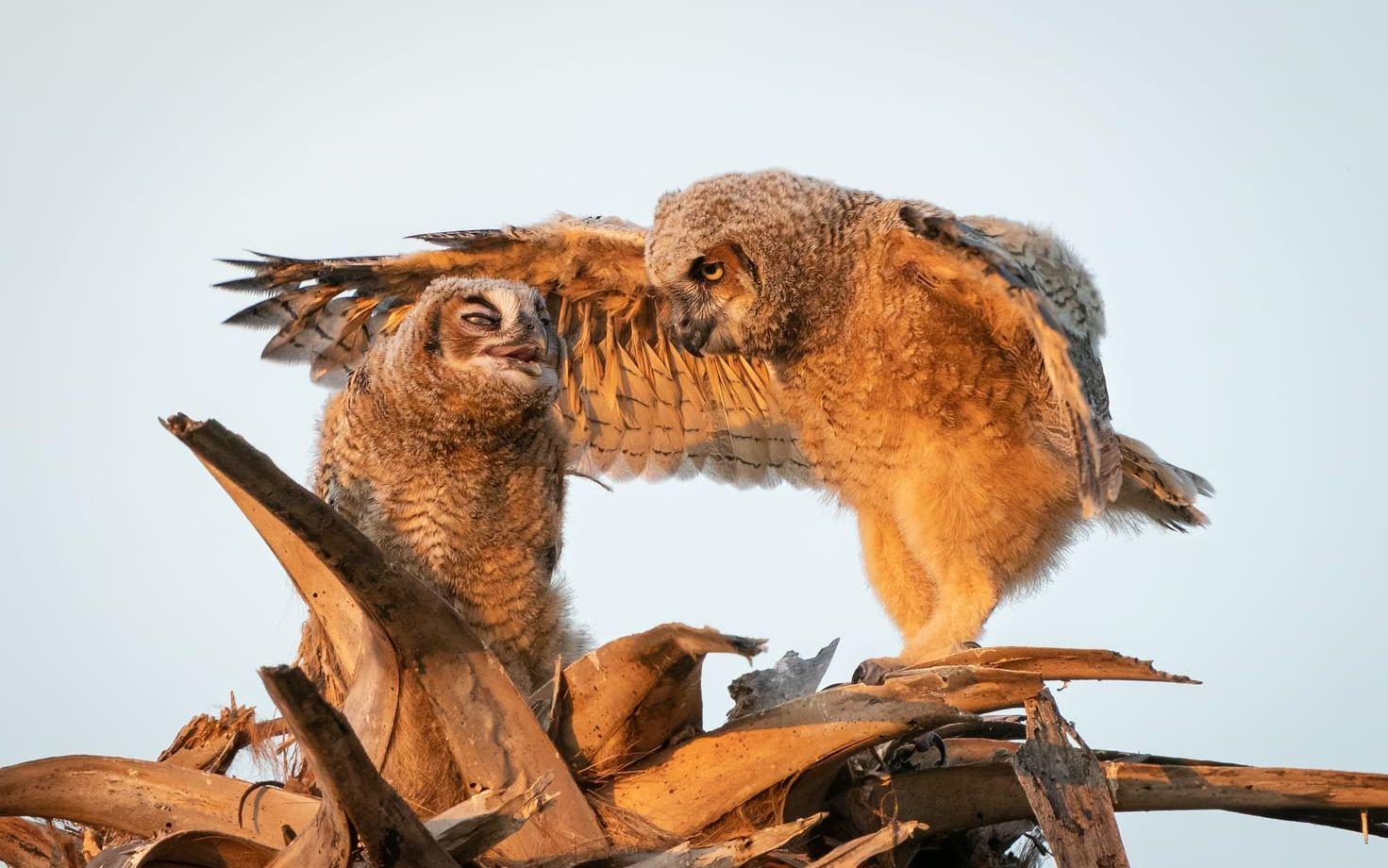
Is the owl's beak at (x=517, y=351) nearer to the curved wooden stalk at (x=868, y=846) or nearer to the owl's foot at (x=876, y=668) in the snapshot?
the owl's foot at (x=876, y=668)

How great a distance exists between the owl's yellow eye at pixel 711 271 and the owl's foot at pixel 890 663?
1.86 meters

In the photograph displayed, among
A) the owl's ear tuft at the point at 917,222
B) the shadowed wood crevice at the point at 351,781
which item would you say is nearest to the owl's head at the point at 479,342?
the owl's ear tuft at the point at 917,222

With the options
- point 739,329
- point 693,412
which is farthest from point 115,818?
point 693,412

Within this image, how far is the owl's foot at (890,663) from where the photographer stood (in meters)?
5.24

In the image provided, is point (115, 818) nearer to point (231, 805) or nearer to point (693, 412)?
point (231, 805)

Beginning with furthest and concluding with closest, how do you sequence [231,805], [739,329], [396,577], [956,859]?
[739,329], [956,859], [231,805], [396,577]

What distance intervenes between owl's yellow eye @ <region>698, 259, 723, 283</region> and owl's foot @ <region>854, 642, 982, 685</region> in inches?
73.0

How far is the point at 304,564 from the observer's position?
12.3ft

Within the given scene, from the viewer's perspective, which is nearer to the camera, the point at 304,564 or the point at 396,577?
the point at 396,577

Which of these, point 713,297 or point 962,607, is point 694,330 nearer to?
point 713,297

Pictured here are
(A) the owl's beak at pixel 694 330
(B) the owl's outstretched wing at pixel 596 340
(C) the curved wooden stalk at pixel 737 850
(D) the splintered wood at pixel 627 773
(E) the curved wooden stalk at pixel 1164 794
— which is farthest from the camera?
(B) the owl's outstretched wing at pixel 596 340

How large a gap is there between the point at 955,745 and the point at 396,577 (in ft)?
6.40

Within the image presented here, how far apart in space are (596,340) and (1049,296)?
2397 mm

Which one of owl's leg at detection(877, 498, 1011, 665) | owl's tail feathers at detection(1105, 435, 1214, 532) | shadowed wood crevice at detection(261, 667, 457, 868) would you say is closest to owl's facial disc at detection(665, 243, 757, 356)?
owl's leg at detection(877, 498, 1011, 665)
